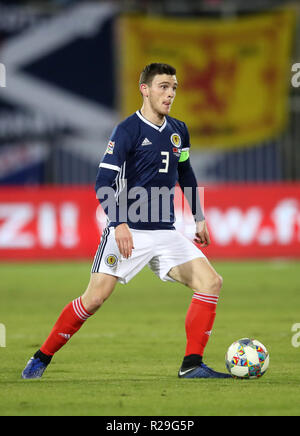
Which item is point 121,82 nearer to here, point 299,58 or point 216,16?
point 216,16

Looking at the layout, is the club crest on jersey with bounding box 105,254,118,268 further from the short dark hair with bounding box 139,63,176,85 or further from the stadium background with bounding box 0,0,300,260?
the stadium background with bounding box 0,0,300,260

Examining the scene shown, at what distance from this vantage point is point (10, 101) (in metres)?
24.0

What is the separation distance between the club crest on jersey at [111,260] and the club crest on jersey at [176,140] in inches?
41.3

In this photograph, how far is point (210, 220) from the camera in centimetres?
1772

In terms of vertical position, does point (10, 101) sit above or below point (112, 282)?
above

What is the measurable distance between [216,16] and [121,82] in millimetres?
2877

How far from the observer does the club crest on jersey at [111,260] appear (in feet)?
23.2

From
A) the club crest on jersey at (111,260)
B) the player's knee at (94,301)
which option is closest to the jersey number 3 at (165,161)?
the club crest on jersey at (111,260)

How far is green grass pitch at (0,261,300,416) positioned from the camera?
20.2 feet

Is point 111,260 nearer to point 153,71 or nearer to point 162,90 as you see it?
point 162,90

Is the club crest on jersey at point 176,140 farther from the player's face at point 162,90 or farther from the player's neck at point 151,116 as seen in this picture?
the player's face at point 162,90

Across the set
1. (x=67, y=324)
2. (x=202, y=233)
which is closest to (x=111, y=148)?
(x=202, y=233)

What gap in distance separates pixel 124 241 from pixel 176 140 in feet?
3.45

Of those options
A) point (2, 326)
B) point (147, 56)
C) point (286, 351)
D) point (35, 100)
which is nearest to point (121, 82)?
point (147, 56)
